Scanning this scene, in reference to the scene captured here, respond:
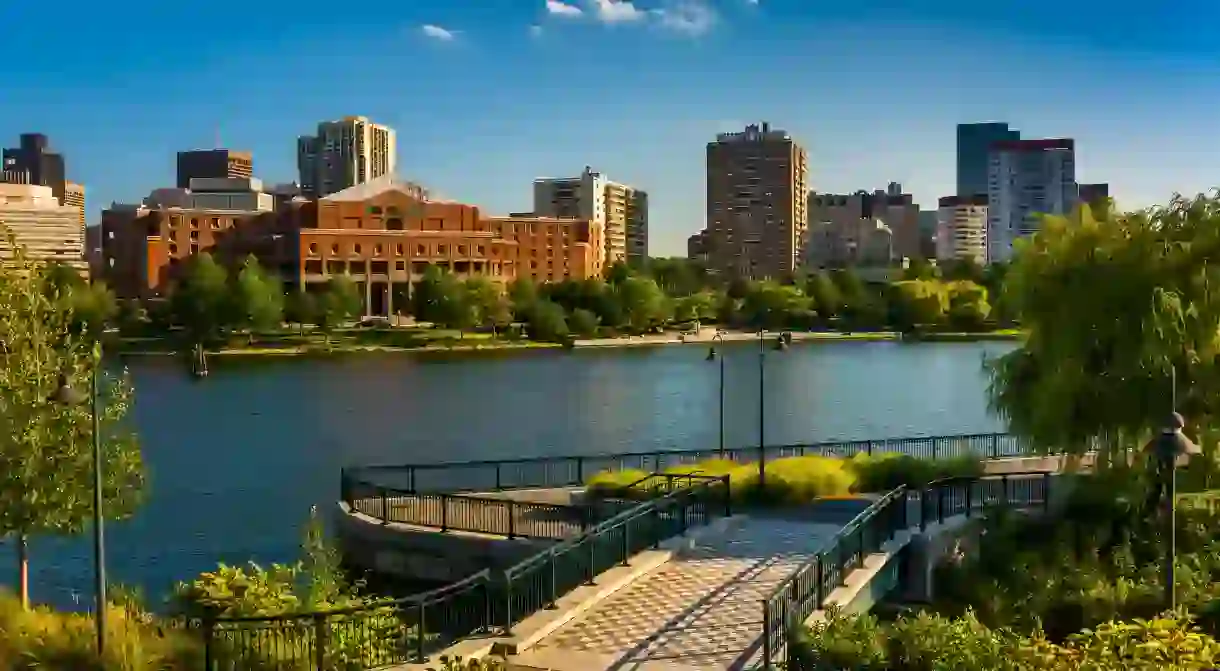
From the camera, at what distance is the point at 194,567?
25.6m

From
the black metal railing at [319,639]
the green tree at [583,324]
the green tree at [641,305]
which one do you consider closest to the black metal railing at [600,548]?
the black metal railing at [319,639]

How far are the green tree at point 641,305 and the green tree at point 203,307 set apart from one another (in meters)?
39.2

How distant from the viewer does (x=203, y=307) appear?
108125 mm

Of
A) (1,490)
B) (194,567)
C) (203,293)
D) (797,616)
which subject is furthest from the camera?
(203,293)

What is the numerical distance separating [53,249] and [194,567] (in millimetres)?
151763

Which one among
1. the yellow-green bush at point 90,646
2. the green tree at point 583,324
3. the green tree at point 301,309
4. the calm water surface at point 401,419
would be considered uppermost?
the green tree at point 301,309

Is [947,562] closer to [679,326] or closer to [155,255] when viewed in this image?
[679,326]

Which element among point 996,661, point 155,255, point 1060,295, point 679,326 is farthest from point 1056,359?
Result: point 155,255

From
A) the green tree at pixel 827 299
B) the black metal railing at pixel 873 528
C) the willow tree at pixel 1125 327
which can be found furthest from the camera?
the green tree at pixel 827 299

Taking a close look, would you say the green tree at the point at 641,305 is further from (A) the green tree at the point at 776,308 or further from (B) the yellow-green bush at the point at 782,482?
(B) the yellow-green bush at the point at 782,482

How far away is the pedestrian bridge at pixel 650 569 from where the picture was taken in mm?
13031

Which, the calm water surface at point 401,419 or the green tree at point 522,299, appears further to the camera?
the green tree at point 522,299

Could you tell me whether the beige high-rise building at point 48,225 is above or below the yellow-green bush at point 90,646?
above

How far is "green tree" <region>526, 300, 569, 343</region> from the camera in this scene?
11269 cm
